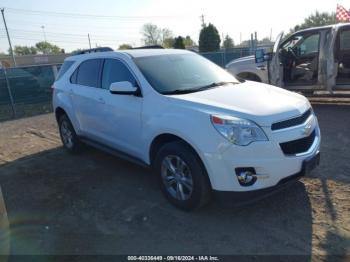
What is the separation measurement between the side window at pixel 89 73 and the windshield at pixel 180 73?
0.96 meters

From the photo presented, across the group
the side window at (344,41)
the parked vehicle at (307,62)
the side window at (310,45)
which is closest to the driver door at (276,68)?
the parked vehicle at (307,62)

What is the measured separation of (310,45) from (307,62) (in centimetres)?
43

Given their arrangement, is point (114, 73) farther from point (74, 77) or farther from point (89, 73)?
point (74, 77)

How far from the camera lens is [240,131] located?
11.2ft

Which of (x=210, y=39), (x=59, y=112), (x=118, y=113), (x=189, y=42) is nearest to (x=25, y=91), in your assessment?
(x=59, y=112)

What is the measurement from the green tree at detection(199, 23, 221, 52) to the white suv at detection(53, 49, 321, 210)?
90.5 ft

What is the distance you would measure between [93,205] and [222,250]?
6.01ft

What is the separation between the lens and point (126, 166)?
5.64 meters

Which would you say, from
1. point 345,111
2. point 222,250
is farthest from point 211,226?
point 345,111

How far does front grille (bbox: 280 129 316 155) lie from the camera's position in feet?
11.5

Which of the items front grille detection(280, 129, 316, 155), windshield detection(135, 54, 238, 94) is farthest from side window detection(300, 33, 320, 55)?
front grille detection(280, 129, 316, 155)

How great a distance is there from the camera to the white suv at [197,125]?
342 cm

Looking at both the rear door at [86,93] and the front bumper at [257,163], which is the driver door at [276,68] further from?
the front bumper at [257,163]

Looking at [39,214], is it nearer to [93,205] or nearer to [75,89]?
[93,205]
